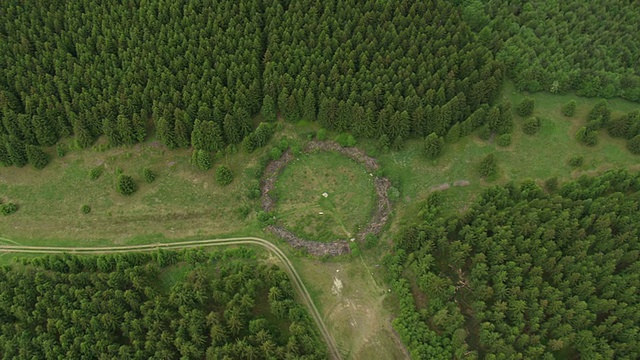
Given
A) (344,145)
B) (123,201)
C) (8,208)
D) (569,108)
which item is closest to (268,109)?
(344,145)

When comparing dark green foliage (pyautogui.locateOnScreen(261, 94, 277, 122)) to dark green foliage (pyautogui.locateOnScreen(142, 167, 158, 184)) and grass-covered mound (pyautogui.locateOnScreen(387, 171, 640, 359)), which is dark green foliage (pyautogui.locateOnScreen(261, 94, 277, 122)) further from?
grass-covered mound (pyautogui.locateOnScreen(387, 171, 640, 359))

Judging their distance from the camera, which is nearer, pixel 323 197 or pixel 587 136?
pixel 323 197

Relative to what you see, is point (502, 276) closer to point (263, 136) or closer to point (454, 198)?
point (454, 198)

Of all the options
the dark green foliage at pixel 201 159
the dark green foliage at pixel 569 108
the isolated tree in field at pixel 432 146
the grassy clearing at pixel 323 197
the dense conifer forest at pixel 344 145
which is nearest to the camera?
the dense conifer forest at pixel 344 145

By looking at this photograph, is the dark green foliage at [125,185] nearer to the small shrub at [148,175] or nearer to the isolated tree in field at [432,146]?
the small shrub at [148,175]

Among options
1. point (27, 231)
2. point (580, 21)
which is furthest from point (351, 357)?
point (580, 21)

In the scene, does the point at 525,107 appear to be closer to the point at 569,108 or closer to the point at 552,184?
the point at 569,108

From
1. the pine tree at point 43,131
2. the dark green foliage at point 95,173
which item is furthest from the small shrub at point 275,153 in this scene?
the pine tree at point 43,131

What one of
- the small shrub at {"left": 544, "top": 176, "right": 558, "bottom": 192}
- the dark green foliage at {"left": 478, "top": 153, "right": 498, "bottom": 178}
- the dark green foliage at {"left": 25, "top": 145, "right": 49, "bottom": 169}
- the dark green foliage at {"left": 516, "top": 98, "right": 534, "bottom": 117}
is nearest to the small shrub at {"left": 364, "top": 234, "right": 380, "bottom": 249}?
the dark green foliage at {"left": 478, "top": 153, "right": 498, "bottom": 178}
